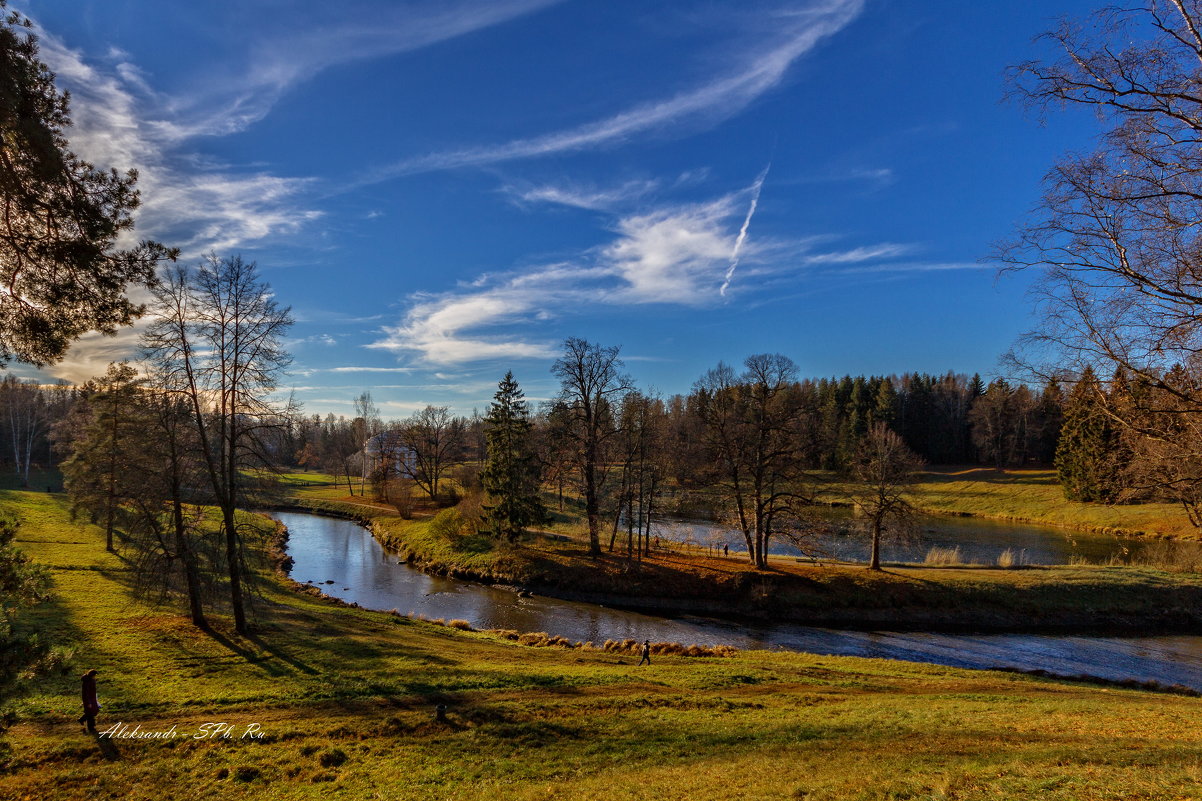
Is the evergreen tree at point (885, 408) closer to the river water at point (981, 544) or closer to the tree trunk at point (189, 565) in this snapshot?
the river water at point (981, 544)

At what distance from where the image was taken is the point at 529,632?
22.8 meters

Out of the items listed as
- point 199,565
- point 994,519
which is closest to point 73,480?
point 199,565

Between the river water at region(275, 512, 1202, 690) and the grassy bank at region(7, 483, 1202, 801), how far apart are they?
4.45 m

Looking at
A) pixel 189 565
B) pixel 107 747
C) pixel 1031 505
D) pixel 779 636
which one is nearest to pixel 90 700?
pixel 107 747

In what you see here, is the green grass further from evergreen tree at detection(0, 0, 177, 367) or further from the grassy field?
evergreen tree at detection(0, 0, 177, 367)

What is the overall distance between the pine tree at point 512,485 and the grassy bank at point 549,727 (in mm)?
17930

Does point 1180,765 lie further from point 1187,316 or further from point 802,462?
point 802,462

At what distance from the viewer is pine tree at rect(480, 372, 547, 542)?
34.9m

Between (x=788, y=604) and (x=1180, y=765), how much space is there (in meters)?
19.1

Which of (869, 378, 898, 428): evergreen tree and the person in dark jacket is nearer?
the person in dark jacket

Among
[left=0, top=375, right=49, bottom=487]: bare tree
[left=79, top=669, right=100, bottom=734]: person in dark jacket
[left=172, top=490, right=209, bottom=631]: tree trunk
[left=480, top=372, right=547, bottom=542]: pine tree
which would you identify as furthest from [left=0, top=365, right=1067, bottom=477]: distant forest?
[left=79, top=669, right=100, bottom=734]: person in dark jacket

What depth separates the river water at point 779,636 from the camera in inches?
775

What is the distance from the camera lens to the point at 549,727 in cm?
1040

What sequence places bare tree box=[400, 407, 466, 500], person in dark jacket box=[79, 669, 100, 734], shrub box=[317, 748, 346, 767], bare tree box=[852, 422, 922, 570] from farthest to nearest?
1. bare tree box=[400, 407, 466, 500]
2. bare tree box=[852, 422, 922, 570]
3. person in dark jacket box=[79, 669, 100, 734]
4. shrub box=[317, 748, 346, 767]
